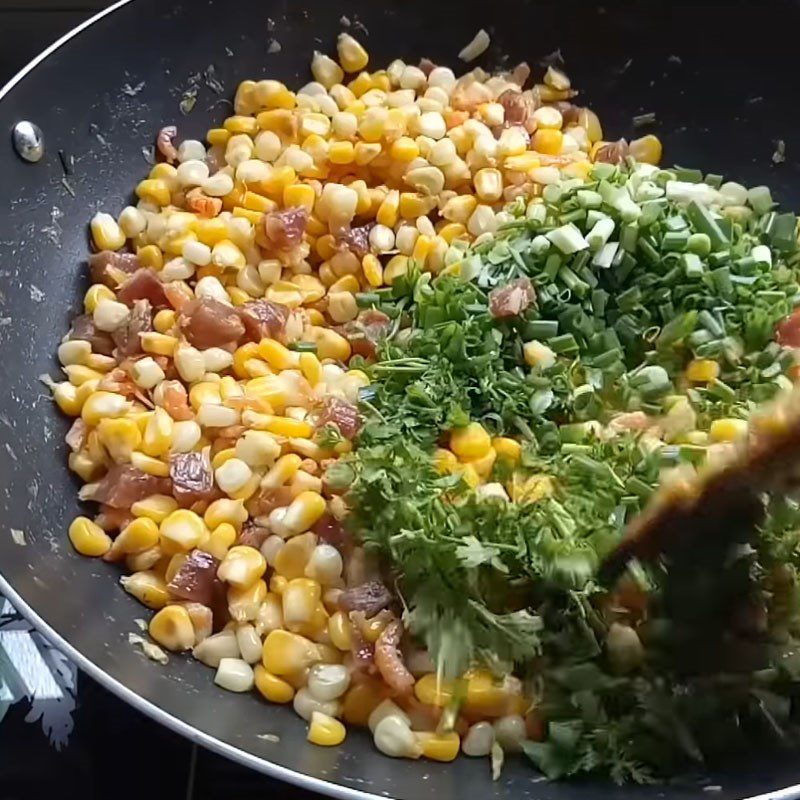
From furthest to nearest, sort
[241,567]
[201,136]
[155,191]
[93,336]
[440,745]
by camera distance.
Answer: [201,136]
[155,191]
[93,336]
[241,567]
[440,745]

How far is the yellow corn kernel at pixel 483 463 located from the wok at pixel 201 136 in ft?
1.11

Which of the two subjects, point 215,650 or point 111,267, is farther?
point 111,267

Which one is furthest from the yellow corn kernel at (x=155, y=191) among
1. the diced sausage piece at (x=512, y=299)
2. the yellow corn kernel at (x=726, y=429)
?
the yellow corn kernel at (x=726, y=429)

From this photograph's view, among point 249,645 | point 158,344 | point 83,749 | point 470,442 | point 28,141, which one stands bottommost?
point 83,749

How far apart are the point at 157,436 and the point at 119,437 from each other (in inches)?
1.9

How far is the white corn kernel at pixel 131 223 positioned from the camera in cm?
154

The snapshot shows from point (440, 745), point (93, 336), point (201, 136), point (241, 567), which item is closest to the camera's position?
point (440, 745)

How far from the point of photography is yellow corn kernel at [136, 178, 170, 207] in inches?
60.9

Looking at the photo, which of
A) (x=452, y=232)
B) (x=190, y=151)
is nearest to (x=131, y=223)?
(x=190, y=151)

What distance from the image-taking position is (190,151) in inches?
63.2

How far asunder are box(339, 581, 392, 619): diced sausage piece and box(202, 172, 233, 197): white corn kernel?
679mm

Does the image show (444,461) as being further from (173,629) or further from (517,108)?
(517,108)

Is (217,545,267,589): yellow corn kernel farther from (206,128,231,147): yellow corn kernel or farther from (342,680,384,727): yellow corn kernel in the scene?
(206,128,231,147): yellow corn kernel

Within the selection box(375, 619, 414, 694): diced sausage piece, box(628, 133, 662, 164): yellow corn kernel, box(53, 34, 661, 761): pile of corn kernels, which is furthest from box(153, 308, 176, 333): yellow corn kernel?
box(628, 133, 662, 164): yellow corn kernel
